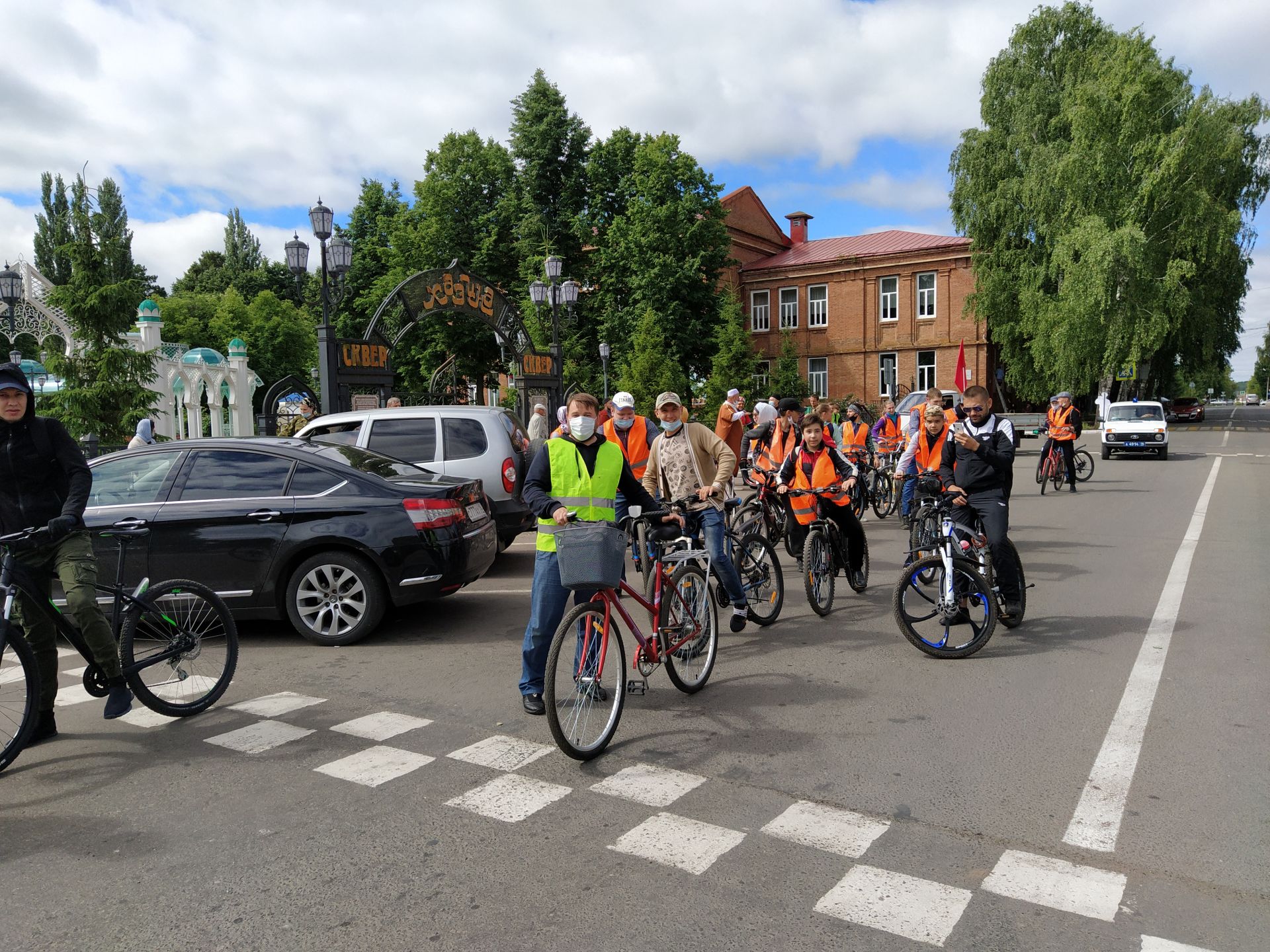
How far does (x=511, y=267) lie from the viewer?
44375mm

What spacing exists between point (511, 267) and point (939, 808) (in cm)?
4234

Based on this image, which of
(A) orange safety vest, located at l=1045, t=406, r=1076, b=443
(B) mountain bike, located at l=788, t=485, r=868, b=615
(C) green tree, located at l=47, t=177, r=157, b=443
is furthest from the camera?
(C) green tree, located at l=47, t=177, r=157, b=443

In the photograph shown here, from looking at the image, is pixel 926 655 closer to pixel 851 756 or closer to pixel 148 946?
pixel 851 756

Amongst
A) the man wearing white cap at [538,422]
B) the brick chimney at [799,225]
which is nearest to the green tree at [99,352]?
the man wearing white cap at [538,422]

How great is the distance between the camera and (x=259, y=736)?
5.12m

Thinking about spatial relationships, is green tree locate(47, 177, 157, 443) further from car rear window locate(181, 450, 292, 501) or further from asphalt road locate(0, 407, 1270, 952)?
asphalt road locate(0, 407, 1270, 952)

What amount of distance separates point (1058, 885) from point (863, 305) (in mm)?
49802

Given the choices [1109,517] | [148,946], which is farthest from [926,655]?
[1109,517]

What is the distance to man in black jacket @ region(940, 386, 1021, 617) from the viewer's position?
6.88 m

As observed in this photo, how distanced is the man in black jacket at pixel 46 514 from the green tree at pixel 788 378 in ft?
132

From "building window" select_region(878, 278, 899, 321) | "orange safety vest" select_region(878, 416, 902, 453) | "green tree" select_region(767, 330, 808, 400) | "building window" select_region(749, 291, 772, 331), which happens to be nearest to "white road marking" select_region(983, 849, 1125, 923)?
"orange safety vest" select_region(878, 416, 902, 453)

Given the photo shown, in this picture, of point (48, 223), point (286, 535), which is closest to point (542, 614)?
point (286, 535)

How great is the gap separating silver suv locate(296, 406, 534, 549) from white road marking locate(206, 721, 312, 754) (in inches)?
198

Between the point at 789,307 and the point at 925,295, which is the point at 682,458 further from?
the point at 789,307
